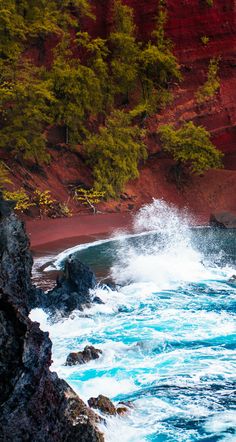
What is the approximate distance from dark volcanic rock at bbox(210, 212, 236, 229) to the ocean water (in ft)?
17.0

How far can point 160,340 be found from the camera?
34.9 ft

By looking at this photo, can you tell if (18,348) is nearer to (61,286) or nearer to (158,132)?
(61,286)

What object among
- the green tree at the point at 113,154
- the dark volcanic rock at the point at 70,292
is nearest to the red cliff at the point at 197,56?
the green tree at the point at 113,154

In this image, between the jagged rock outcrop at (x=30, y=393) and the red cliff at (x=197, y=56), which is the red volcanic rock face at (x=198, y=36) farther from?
the jagged rock outcrop at (x=30, y=393)

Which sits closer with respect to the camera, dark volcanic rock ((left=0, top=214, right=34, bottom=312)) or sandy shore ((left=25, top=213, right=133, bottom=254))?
dark volcanic rock ((left=0, top=214, right=34, bottom=312))

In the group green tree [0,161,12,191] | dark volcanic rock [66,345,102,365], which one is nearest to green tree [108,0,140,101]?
green tree [0,161,12,191]

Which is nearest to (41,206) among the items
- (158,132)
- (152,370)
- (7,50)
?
(7,50)

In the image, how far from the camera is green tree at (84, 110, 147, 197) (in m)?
27.1

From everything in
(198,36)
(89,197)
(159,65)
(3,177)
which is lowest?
(89,197)

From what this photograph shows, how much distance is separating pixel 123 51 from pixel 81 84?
18.5ft

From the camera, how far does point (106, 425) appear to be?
682cm

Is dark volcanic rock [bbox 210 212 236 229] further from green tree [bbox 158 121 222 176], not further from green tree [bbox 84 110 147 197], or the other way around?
green tree [bbox 158 121 222 176]

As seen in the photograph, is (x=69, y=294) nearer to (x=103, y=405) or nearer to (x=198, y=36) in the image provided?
(x=103, y=405)

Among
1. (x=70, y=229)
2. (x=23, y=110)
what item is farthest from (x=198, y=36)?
(x=70, y=229)
